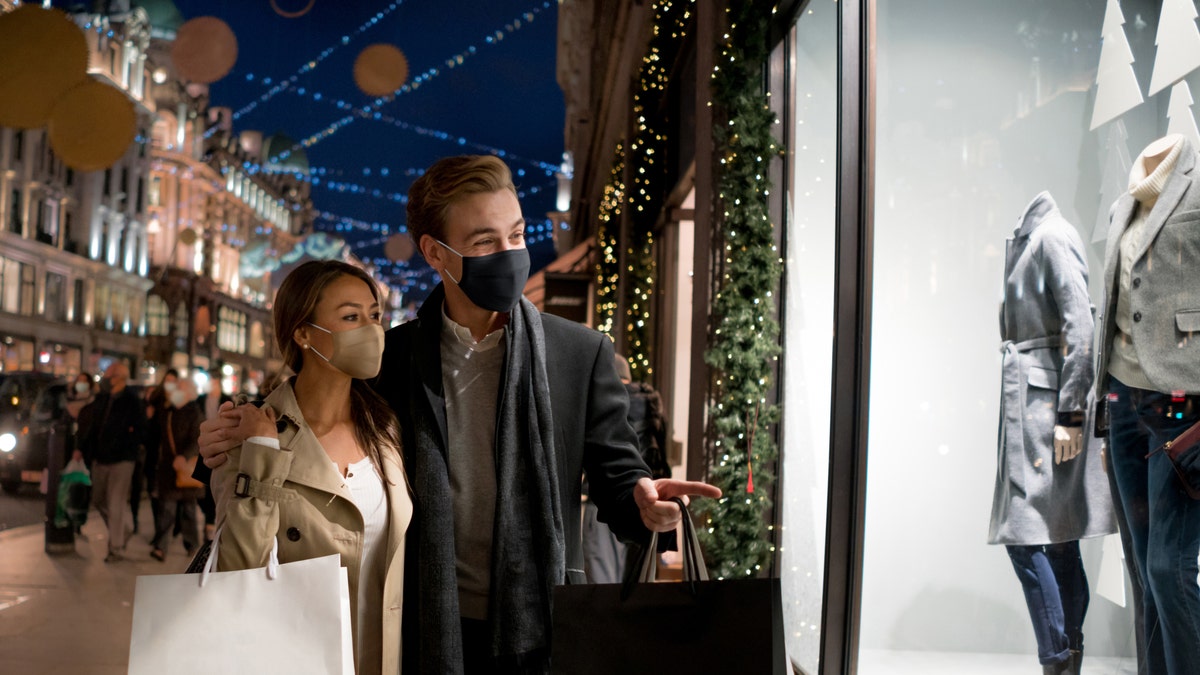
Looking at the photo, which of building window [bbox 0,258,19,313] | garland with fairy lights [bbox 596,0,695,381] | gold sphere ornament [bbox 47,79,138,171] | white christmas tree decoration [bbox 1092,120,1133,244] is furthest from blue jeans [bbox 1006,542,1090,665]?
building window [bbox 0,258,19,313]

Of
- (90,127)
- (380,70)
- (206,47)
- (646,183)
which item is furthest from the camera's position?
(646,183)

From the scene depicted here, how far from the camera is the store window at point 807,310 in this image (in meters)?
5.19

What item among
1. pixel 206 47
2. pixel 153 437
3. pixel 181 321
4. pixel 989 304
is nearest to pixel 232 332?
pixel 181 321

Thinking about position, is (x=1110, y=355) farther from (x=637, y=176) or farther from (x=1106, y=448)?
(x=637, y=176)

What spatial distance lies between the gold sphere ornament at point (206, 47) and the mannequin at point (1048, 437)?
6901 mm

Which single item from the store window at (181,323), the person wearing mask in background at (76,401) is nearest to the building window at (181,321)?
the store window at (181,323)

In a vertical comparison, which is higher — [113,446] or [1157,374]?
[1157,374]

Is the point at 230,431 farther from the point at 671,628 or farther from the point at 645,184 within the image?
the point at 645,184

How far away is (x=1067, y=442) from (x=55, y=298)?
17.9m

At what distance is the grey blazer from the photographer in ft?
6.97

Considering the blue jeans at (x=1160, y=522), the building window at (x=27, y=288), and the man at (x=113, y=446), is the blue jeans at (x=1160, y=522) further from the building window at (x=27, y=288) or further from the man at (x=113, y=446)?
the building window at (x=27, y=288)

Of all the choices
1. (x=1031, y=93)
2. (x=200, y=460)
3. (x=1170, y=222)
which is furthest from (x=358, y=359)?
(x=1031, y=93)

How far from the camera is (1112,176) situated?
259 cm

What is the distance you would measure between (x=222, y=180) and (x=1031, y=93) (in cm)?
1857
